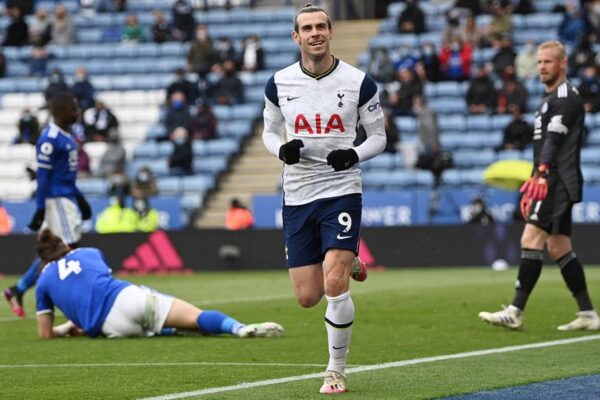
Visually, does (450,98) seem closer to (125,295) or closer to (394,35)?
(394,35)

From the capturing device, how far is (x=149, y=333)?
11.8 m

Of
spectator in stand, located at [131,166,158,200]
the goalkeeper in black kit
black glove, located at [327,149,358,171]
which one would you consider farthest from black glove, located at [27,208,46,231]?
spectator in stand, located at [131,166,158,200]

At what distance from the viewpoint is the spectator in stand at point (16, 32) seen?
113 ft

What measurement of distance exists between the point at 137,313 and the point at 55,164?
2660mm

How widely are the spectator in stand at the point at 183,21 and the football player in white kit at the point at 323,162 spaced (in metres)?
25.0

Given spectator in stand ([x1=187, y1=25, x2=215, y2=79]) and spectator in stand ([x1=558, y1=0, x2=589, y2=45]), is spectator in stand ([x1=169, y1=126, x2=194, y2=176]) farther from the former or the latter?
spectator in stand ([x1=558, y1=0, x2=589, y2=45])

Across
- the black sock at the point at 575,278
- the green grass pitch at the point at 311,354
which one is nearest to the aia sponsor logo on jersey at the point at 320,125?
the green grass pitch at the point at 311,354

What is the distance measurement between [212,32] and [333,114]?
83.6ft

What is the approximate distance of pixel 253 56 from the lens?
30766mm

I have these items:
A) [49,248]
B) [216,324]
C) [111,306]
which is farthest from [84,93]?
[216,324]

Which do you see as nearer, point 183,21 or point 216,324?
point 216,324

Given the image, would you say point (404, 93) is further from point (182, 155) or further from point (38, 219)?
point (38, 219)

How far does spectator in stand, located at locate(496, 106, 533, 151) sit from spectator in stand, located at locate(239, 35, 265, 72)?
285 inches

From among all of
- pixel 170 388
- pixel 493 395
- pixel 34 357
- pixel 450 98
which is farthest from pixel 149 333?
pixel 450 98
